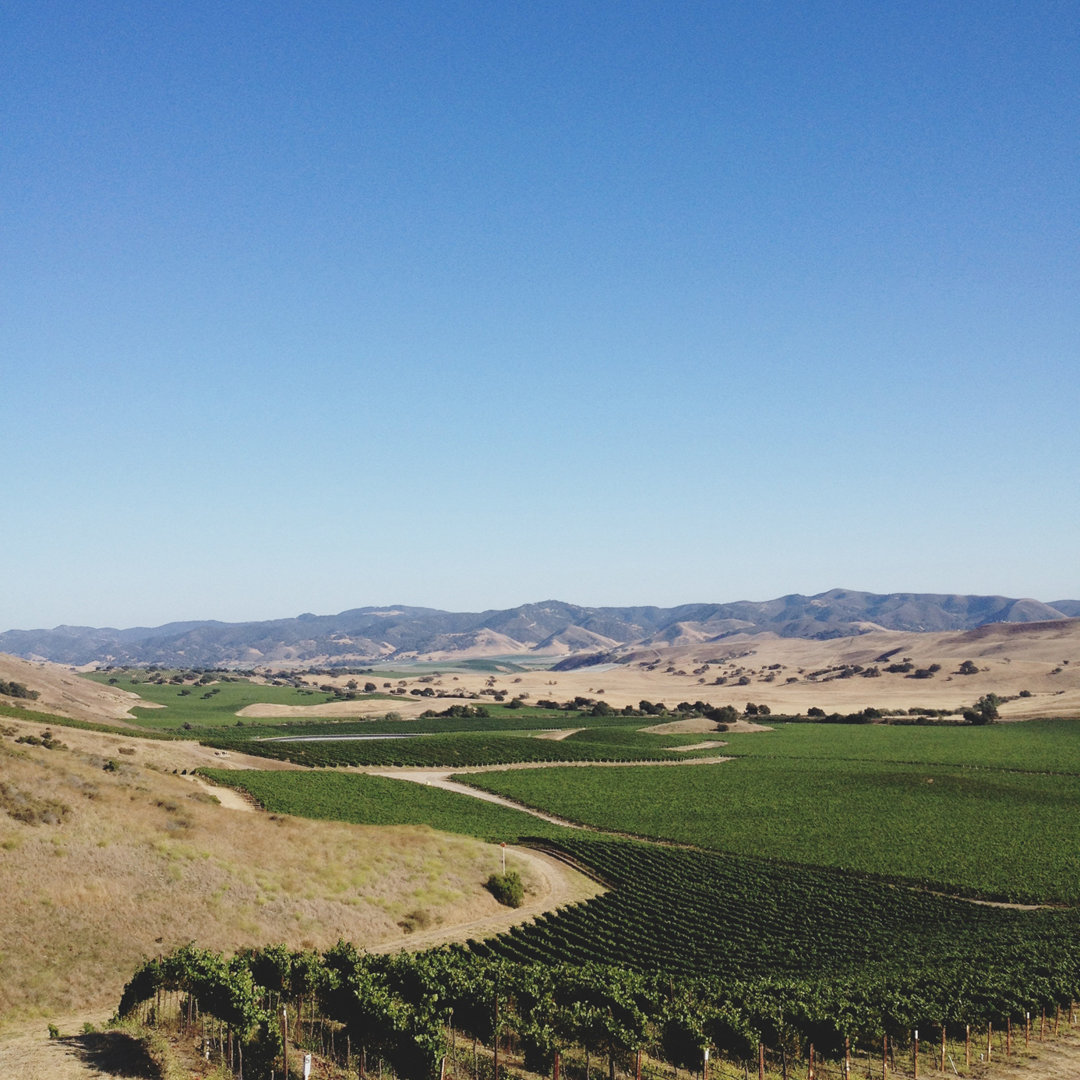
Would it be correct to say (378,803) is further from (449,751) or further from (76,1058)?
(76,1058)

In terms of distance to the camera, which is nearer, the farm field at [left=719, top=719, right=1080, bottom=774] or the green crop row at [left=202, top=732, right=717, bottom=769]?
the farm field at [left=719, top=719, right=1080, bottom=774]

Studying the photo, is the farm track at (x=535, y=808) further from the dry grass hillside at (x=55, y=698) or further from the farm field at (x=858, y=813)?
the dry grass hillside at (x=55, y=698)

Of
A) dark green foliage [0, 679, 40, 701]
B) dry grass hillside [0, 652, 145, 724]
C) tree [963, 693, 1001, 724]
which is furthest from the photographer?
tree [963, 693, 1001, 724]

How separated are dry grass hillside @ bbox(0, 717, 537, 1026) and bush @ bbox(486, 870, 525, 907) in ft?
3.02

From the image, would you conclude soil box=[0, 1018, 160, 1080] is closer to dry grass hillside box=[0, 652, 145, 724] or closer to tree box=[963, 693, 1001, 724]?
dry grass hillside box=[0, 652, 145, 724]

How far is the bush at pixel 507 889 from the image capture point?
59.8m

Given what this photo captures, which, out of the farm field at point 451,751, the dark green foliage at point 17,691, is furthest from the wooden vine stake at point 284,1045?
the dark green foliage at point 17,691

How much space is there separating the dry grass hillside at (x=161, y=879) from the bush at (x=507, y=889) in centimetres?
92

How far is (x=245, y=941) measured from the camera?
47.2m

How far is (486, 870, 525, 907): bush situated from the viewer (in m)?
59.8

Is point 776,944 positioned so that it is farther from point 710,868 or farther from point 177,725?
point 177,725

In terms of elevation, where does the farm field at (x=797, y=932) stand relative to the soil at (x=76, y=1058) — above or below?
below


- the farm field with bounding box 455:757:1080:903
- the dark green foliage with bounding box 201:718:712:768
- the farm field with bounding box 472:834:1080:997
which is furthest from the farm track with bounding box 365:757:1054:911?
the dark green foliage with bounding box 201:718:712:768

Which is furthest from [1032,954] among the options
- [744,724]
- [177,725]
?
[177,725]
